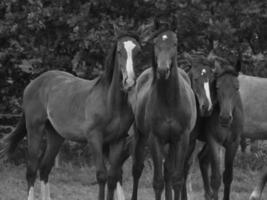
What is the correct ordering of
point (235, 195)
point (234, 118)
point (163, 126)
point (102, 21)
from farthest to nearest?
point (102, 21) → point (235, 195) → point (234, 118) → point (163, 126)

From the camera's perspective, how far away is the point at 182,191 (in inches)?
383

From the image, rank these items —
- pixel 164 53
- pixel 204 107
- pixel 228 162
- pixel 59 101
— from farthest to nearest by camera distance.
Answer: pixel 59 101 → pixel 228 162 → pixel 204 107 → pixel 164 53

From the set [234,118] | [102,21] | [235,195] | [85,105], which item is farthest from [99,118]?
[102,21]

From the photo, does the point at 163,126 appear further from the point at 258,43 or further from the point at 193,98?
the point at 258,43

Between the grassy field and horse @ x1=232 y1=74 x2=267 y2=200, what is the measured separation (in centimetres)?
93

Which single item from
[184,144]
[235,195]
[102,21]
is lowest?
[235,195]

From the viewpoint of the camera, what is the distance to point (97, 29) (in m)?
13.3

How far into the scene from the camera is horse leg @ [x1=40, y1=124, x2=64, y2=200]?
1028 cm

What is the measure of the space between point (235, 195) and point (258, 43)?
3.46m

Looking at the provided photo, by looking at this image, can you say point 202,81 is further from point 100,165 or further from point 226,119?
point 100,165

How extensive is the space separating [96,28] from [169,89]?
4.86 metres

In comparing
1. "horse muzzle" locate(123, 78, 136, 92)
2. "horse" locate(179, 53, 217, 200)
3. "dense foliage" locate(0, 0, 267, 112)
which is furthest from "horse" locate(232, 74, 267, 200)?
"horse muzzle" locate(123, 78, 136, 92)

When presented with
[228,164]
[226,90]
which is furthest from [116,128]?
[228,164]

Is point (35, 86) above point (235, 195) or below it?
above
